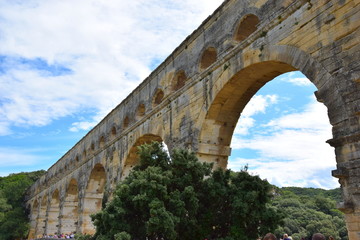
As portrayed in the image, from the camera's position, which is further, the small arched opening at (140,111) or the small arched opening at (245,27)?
the small arched opening at (140,111)

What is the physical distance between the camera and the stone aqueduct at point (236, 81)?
17.3 ft

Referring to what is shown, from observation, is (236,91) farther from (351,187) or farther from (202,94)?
(351,187)

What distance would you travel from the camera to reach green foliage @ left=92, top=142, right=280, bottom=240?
6887mm

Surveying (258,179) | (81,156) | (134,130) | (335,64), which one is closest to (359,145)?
(335,64)

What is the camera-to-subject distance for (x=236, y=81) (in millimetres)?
8539

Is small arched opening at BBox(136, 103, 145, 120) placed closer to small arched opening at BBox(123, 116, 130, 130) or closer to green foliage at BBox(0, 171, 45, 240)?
small arched opening at BBox(123, 116, 130, 130)

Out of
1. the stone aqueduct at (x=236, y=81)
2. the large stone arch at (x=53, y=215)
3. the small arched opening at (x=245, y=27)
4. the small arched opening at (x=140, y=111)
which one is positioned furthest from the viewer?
the large stone arch at (x=53, y=215)

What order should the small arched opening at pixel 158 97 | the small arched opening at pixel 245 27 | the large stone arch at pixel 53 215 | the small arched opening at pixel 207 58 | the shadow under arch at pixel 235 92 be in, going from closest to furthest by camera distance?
the shadow under arch at pixel 235 92
the small arched opening at pixel 245 27
the small arched opening at pixel 207 58
the small arched opening at pixel 158 97
the large stone arch at pixel 53 215

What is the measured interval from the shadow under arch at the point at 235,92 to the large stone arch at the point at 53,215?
1972 cm

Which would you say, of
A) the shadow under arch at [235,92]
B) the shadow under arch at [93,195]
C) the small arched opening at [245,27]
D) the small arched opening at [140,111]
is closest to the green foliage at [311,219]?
the shadow under arch at [93,195]

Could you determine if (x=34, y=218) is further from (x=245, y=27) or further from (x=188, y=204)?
(x=245, y=27)

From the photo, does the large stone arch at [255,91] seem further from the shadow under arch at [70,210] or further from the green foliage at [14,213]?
the green foliage at [14,213]

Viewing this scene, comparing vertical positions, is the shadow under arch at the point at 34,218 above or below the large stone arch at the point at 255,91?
below

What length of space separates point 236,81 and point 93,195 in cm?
1285
